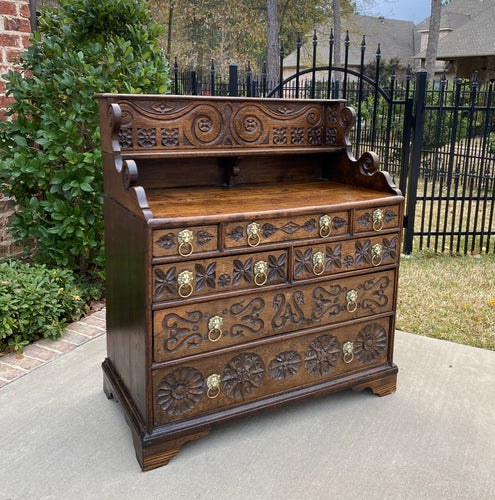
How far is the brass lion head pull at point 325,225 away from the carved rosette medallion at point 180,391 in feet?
3.00

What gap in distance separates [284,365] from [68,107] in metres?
2.63

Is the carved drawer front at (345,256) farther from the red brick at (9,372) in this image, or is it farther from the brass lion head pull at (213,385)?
the red brick at (9,372)

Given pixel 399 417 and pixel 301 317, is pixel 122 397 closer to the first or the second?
pixel 301 317

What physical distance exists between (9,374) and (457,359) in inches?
114

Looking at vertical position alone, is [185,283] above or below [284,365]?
above

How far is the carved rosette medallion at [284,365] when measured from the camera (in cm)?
269

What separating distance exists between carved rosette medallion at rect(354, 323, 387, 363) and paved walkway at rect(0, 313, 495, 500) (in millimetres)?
263

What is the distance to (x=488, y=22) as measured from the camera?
23891mm

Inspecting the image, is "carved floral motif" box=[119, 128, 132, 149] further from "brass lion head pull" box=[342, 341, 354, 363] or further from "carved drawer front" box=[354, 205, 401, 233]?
"brass lion head pull" box=[342, 341, 354, 363]

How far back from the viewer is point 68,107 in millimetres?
3990

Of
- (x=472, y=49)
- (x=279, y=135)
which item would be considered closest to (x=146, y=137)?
(x=279, y=135)

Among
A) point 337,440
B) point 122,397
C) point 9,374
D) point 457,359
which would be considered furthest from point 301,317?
point 9,374

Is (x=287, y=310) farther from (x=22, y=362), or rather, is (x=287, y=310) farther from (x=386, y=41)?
(x=386, y=41)

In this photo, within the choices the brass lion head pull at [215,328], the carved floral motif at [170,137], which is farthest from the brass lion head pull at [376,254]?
the carved floral motif at [170,137]
